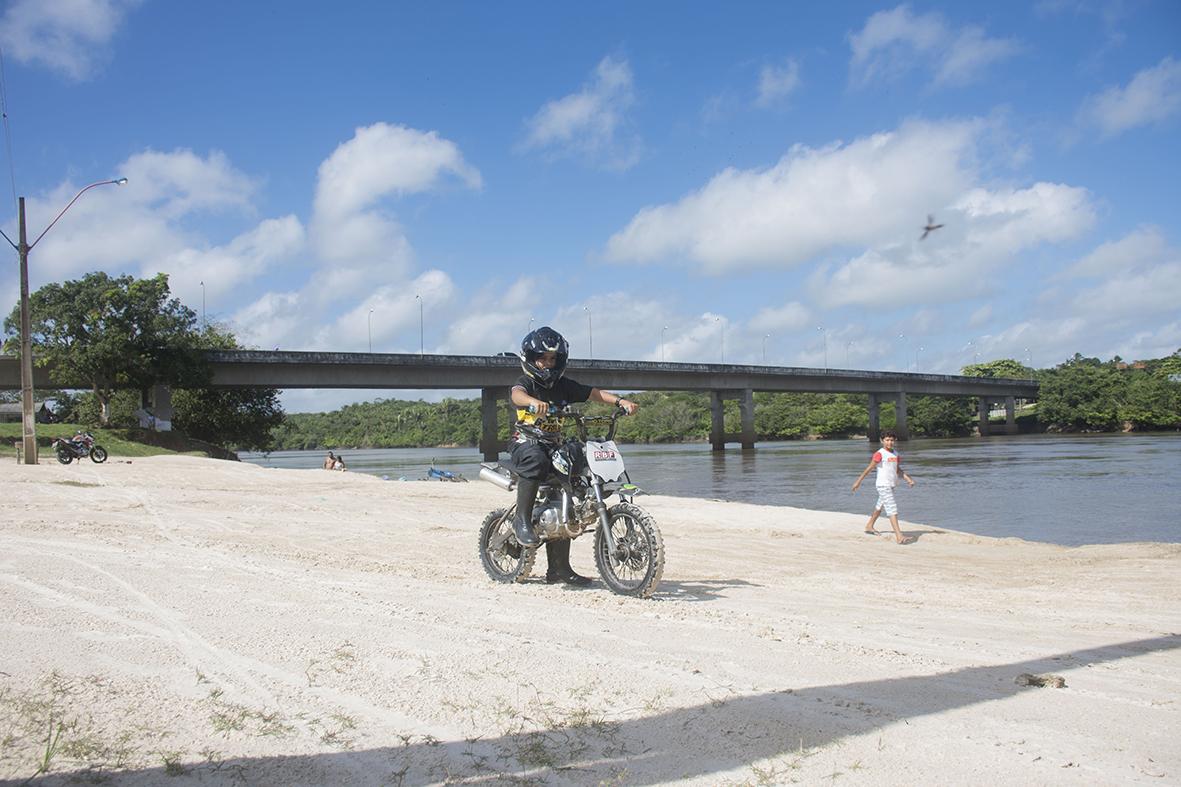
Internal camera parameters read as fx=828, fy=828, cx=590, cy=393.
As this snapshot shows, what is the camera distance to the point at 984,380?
92.5 metres

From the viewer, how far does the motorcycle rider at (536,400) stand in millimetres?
6211

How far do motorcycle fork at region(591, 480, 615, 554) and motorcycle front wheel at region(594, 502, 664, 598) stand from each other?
0.08 feet

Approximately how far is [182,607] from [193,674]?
1.43 metres

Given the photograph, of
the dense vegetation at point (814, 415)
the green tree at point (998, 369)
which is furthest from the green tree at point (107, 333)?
the green tree at point (998, 369)

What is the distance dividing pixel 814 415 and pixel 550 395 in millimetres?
108911

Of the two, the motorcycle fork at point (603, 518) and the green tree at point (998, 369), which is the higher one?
the green tree at point (998, 369)

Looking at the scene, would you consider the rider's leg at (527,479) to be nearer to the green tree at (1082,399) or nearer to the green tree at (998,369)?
the green tree at (1082,399)

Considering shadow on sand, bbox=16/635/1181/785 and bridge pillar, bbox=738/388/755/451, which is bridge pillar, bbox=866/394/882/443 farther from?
shadow on sand, bbox=16/635/1181/785

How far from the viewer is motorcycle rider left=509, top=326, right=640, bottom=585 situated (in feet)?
20.4

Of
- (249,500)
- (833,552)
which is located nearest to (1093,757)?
(833,552)

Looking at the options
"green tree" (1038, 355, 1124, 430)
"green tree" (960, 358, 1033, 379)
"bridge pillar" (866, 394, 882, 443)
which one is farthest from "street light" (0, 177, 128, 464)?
"green tree" (960, 358, 1033, 379)

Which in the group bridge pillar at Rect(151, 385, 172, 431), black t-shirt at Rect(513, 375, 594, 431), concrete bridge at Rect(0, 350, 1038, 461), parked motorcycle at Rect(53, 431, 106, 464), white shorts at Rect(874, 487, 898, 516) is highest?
concrete bridge at Rect(0, 350, 1038, 461)

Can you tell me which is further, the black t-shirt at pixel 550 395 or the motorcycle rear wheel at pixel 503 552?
the motorcycle rear wheel at pixel 503 552

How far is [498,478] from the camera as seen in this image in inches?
270
